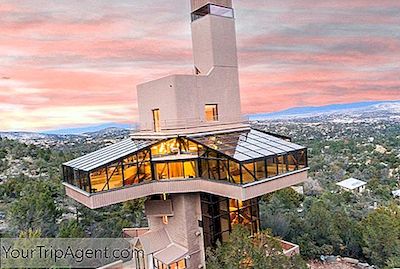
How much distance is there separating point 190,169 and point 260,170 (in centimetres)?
307

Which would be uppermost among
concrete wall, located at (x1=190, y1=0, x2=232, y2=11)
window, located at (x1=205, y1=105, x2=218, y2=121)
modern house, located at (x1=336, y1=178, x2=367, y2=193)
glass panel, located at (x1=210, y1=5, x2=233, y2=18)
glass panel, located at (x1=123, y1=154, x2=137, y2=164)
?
concrete wall, located at (x1=190, y1=0, x2=232, y2=11)

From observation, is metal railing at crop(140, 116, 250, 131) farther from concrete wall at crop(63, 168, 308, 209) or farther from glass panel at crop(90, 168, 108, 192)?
glass panel at crop(90, 168, 108, 192)

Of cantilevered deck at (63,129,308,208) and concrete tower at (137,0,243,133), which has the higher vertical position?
concrete tower at (137,0,243,133)

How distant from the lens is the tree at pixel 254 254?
11.1 metres

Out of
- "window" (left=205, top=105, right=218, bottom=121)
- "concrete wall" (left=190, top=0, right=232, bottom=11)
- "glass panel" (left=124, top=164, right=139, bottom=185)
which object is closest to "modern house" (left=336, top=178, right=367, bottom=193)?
"window" (left=205, top=105, right=218, bottom=121)

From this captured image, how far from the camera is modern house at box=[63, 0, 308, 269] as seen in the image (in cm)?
1233

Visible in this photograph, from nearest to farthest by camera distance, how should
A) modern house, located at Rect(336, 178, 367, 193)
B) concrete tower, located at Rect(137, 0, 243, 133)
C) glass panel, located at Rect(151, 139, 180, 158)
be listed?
glass panel, located at Rect(151, 139, 180, 158) < concrete tower, located at Rect(137, 0, 243, 133) < modern house, located at Rect(336, 178, 367, 193)

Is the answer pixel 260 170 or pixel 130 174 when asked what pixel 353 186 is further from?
pixel 130 174

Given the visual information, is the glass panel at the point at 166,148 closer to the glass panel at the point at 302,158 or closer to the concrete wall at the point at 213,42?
the concrete wall at the point at 213,42

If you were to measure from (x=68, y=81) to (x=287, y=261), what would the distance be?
60.1 ft

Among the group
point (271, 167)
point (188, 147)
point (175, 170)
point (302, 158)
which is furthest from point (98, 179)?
point (302, 158)

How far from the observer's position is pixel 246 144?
45.3 ft

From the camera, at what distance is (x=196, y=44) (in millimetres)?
16953

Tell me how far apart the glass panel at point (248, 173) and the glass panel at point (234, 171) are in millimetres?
207
